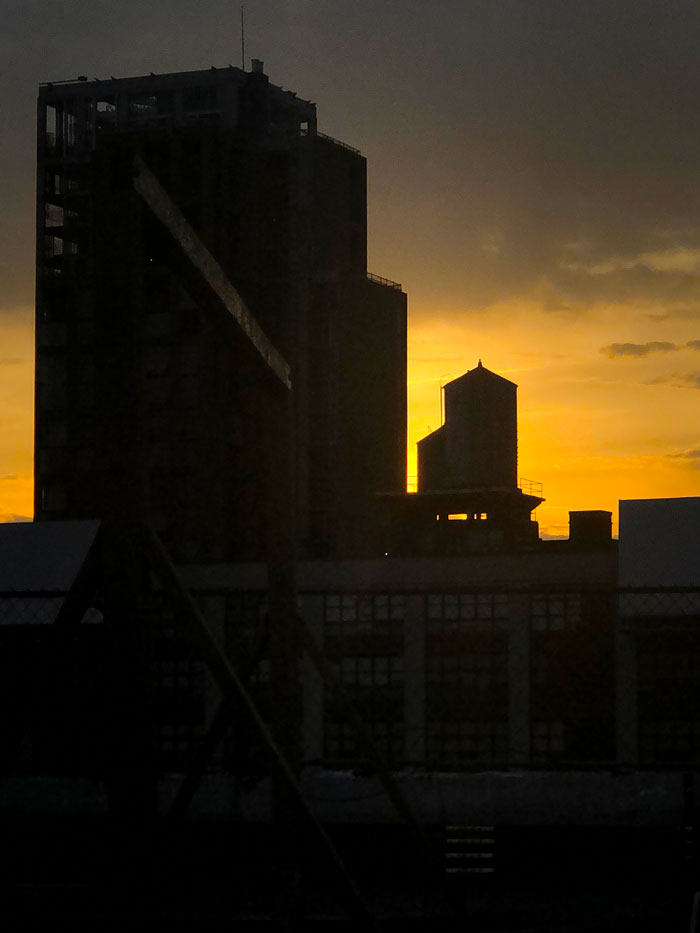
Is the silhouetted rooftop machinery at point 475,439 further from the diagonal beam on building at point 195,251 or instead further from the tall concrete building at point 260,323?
the diagonal beam on building at point 195,251

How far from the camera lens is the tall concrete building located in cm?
8781

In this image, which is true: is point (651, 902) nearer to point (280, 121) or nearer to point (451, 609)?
point (451, 609)

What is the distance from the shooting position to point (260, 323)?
8894 cm

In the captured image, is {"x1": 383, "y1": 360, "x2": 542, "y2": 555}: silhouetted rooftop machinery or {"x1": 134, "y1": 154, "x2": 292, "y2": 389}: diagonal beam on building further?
{"x1": 383, "y1": 360, "x2": 542, "y2": 555}: silhouetted rooftop machinery

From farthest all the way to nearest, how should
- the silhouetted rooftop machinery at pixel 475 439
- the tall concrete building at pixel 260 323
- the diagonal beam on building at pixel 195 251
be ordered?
A: the silhouetted rooftop machinery at pixel 475 439
the tall concrete building at pixel 260 323
the diagonal beam on building at pixel 195 251

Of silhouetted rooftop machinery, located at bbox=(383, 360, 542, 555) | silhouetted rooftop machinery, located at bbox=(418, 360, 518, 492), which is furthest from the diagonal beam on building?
silhouetted rooftop machinery, located at bbox=(418, 360, 518, 492)

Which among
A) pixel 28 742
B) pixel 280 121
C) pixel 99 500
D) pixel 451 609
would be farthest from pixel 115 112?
pixel 99 500

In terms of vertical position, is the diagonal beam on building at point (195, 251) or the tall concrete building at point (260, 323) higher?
the tall concrete building at point (260, 323)

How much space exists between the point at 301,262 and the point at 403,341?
11538 mm

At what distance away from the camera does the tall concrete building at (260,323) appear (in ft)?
288

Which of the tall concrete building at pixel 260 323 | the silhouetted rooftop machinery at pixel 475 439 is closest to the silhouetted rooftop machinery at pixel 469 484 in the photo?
the silhouetted rooftop machinery at pixel 475 439

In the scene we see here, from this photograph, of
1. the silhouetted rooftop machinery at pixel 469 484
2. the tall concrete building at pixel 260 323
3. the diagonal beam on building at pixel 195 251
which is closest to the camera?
the diagonal beam on building at pixel 195 251

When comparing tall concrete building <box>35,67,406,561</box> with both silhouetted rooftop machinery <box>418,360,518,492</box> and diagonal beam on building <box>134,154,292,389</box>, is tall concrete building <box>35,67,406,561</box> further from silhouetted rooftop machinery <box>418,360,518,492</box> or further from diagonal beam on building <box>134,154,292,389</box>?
diagonal beam on building <box>134,154,292,389</box>

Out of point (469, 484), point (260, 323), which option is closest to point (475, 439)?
point (469, 484)
